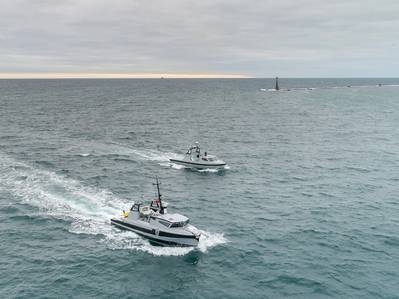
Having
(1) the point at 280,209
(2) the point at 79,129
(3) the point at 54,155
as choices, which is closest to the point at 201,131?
(2) the point at 79,129

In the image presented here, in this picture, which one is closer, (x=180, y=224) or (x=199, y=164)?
(x=180, y=224)

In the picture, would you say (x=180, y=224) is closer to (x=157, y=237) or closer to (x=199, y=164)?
(x=157, y=237)

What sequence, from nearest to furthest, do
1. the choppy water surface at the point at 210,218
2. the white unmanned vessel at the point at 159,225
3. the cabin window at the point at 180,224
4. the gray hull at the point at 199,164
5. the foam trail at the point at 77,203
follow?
the choppy water surface at the point at 210,218 → the white unmanned vessel at the point at 159,225 → the cabin window at the point at 180,224 → the foam trail at the point at 77,203 → the gray hull at the point at 199,164

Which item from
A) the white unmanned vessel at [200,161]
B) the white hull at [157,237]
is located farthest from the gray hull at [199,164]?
the white hull at [157,237]

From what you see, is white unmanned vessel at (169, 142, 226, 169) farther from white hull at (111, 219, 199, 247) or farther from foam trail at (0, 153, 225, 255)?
white hull at (111, 219, 199, 247)

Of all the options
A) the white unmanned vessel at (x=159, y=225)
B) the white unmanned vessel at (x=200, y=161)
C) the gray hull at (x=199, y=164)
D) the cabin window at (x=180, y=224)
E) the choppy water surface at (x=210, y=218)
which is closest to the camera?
the choppy water surface at (x=210, y=218)

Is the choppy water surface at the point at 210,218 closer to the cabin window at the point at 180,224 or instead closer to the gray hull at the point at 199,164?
the gray hull at the point at 199,164

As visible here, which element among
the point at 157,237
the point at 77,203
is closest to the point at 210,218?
the point at 157,237

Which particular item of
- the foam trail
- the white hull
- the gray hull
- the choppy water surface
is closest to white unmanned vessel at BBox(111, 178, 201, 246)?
the white hull
